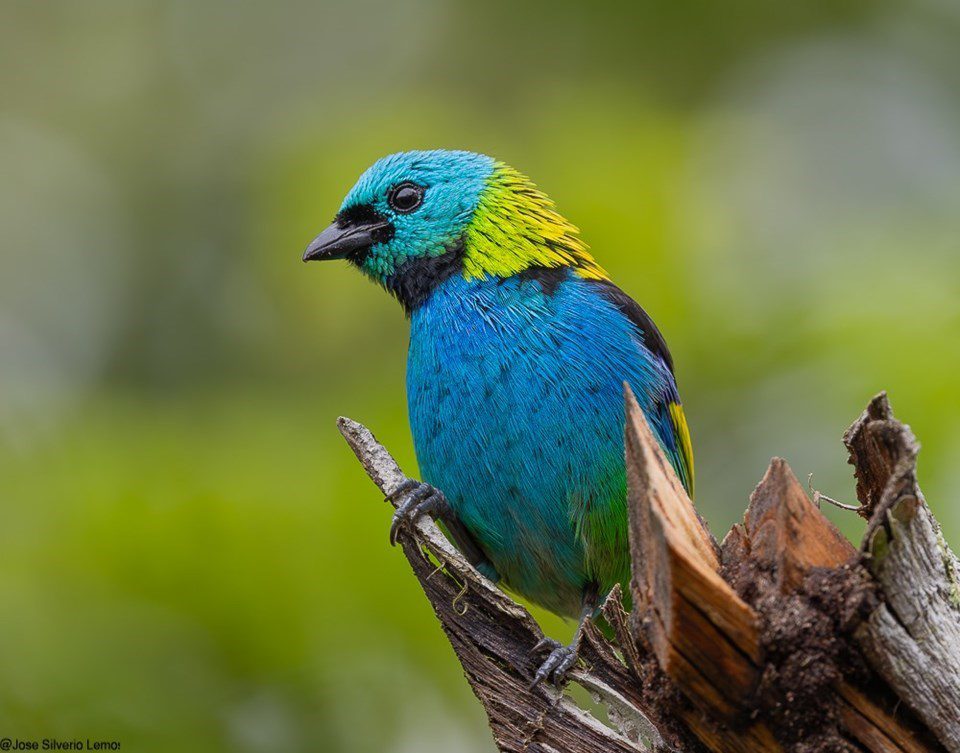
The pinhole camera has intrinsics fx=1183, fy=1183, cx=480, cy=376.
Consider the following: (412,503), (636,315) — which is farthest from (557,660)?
(636,315)

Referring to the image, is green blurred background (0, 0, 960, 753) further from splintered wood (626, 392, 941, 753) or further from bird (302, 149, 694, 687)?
splintered wood (626, 392, 941, 753)

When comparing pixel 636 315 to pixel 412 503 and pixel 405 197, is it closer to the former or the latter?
pixel 405 197

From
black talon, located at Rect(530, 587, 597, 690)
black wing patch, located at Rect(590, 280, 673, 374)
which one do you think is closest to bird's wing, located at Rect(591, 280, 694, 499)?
black wing patch, located at Rect(590, 280, 673, 374)

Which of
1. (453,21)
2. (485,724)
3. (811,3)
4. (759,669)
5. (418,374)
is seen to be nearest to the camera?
(759,669)

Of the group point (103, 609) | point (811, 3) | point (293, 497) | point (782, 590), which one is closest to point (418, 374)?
point (293, 497)

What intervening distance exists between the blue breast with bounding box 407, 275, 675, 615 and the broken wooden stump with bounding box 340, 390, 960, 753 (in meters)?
1.61

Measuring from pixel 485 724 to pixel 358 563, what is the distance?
121cm

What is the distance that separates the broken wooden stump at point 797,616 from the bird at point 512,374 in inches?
59.6

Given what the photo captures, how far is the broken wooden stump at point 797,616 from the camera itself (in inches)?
122

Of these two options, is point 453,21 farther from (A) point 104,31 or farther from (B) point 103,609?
(B) point 103,609

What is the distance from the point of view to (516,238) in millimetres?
5641

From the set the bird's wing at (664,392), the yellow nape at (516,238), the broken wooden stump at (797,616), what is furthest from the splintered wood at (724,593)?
the yellow nape at (516,238)

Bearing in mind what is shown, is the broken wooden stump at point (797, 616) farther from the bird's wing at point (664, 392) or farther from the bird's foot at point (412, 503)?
the bird's wing at point (664, 392)

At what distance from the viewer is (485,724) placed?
6.14m
